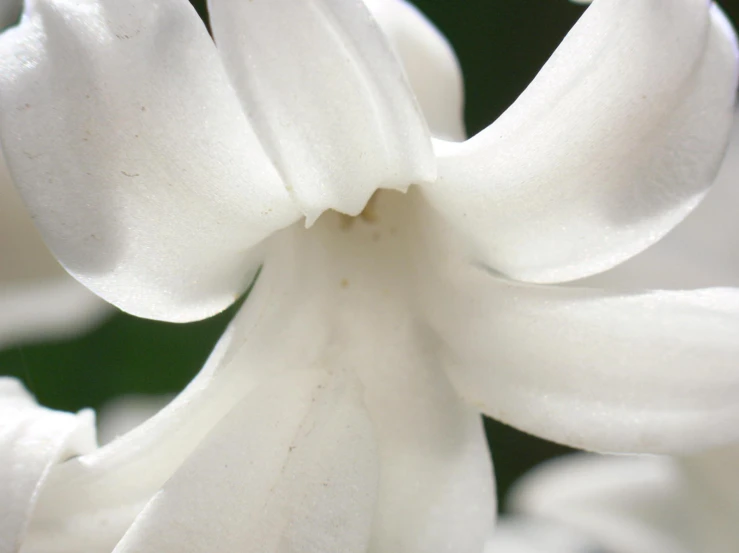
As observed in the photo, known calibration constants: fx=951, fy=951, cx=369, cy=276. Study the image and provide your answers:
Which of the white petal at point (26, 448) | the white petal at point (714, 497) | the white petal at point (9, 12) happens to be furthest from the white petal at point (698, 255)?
the white petal at point (9, 12)

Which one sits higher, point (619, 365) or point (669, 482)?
point (619, 365)

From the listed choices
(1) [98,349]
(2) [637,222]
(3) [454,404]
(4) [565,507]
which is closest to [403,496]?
(3) [454,404]

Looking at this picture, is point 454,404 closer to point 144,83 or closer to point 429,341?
point 429,341

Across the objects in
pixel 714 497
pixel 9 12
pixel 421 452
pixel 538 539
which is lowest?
pixel 538 539

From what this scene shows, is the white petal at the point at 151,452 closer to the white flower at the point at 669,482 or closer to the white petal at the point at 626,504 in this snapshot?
the white flower at the point at 669,482

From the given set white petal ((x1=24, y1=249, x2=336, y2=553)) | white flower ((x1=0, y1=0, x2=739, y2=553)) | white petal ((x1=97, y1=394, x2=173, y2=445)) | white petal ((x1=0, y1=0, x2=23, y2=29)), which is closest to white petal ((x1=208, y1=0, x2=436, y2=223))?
white flower ((x1=0, y1=0, x2=739, y2=553))

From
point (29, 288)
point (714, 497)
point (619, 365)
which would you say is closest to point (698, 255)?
point (714, 497)

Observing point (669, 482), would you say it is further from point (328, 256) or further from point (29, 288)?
point (29, 288)
